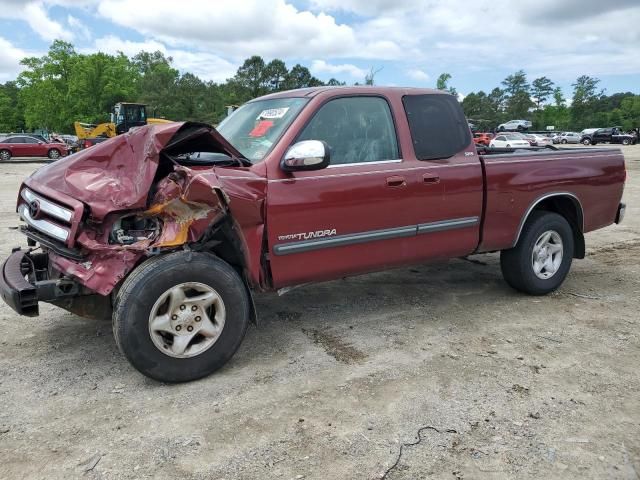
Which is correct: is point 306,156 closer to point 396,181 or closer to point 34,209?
→ point 396,181

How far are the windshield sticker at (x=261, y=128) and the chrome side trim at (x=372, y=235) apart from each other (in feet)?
3.02

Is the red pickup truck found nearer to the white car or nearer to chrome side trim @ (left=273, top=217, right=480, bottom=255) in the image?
chrome side trim @ (left=273, top=217, right=480, bottom=255)

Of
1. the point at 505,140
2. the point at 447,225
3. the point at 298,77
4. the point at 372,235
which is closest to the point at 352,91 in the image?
the point at 372,235

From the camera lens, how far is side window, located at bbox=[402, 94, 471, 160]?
14.1ft

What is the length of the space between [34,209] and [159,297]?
1076mm

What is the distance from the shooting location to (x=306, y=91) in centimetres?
414

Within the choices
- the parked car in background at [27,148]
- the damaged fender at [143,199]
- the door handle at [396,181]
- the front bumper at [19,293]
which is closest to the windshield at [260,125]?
the damaged fender at [143,199]

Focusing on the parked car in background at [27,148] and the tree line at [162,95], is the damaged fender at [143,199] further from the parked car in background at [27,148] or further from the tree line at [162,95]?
the tree line at [162,95]

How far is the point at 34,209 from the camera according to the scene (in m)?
3.43

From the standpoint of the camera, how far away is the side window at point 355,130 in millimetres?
3912

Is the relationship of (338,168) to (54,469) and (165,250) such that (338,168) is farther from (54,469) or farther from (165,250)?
(54,469)

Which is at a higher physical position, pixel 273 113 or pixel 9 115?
pixel 9 115

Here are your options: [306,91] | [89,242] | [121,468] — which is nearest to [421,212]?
[306,91]

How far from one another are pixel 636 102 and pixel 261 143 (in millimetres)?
88388
